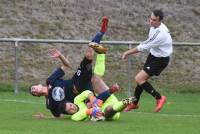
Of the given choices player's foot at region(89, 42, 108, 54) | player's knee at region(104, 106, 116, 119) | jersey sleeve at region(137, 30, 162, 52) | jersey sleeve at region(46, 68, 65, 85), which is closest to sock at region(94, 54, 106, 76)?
player's foot at region(89, 42, 108, 54)

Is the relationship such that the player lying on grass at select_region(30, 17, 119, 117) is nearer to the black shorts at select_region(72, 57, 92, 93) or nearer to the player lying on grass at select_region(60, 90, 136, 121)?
the black shorts at select_region(72, 57, 92, 93)

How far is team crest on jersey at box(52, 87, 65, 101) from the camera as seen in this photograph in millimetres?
11500

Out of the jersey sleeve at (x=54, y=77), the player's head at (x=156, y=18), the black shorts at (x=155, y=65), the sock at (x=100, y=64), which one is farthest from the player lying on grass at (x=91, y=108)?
the player's head at (x=156, y=18)

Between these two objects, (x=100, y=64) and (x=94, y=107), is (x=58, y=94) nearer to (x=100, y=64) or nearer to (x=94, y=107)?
(x=94, y=107)

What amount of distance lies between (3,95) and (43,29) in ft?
20.4

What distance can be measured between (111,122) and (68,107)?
0.74m

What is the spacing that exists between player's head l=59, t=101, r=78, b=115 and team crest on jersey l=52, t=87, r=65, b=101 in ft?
0.70

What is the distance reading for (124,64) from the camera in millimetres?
18953

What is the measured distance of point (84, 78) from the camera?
11906 mm

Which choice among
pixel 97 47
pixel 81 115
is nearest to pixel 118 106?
pixel 81 115

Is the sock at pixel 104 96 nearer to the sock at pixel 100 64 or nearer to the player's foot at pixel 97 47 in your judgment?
the sock at pixel 100 64

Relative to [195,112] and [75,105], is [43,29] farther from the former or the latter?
[75,105]

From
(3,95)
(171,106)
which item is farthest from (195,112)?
(3,95)

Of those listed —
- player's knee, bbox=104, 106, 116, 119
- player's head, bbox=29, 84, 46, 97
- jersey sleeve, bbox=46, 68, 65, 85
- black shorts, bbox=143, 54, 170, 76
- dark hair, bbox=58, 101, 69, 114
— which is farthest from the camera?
black shorts, bbox=143, 54, 170, 76
